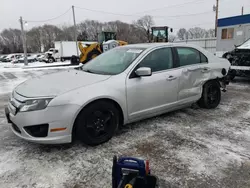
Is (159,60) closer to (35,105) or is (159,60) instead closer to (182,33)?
(35,105)

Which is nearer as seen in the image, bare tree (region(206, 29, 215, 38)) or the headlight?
the headlight

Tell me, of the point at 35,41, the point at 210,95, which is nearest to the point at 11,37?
the point at 35,41

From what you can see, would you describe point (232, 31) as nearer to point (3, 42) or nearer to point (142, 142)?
point (142, 142)

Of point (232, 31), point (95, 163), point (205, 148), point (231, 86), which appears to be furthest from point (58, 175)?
point (232, 31)

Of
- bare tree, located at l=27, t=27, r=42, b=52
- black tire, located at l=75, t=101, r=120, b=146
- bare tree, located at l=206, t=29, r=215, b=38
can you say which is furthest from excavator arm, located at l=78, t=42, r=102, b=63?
bare tree, located at l=27, t=27, r=42, b=52

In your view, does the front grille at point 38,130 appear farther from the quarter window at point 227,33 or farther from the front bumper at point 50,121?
the quarter window at point 227,33

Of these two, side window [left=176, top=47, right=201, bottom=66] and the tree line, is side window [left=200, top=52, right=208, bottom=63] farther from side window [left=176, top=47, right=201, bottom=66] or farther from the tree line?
the tree line

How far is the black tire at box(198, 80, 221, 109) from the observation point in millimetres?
4359

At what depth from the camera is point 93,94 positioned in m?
2.81

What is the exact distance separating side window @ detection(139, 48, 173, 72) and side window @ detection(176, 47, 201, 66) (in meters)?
0.26

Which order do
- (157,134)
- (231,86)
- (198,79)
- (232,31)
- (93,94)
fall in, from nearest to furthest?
(93,94), (157,134), (198,79), (231,86), (232,31)

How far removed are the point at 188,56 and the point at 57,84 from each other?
8.12ft

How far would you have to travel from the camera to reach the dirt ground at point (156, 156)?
7.54 ft

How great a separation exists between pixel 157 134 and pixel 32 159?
1846 mm
